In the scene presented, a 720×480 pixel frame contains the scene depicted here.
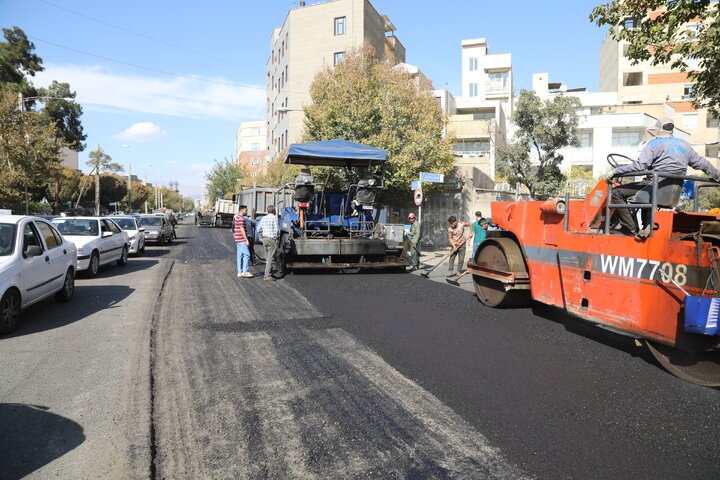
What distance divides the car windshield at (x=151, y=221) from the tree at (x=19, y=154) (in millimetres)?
6310

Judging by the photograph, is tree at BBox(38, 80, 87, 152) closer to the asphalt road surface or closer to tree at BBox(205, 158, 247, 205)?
tree at BBox(205, 158, 247, 205)

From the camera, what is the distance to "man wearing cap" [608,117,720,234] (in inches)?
200

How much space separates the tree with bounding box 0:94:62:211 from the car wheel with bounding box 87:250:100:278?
1516 centimetres

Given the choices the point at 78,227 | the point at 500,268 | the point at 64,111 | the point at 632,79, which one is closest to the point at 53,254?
the point at 78,227

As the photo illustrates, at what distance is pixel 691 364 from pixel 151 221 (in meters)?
22.6

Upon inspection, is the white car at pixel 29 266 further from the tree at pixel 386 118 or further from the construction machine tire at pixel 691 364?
the tree at pixel 386 118

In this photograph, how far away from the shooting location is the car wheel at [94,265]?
37.8 feet

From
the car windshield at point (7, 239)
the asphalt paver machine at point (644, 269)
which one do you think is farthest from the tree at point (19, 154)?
the asphalt paver machine at point (644, 269)

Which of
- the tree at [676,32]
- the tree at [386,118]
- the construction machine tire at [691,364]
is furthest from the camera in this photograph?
the tree at [386,118]

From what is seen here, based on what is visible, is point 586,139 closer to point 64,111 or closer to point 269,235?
point 269,235

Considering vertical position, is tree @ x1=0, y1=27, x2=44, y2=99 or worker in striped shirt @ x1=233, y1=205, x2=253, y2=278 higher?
tree @ x1=0, y1=27, x2=44, y2=99

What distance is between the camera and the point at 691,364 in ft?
15.1

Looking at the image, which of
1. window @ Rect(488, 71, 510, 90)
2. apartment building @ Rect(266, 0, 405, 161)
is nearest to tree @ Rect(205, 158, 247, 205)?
apartment building @ Rect(266, 0, 405, 161)

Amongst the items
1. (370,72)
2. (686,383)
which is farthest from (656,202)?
(370,72)
